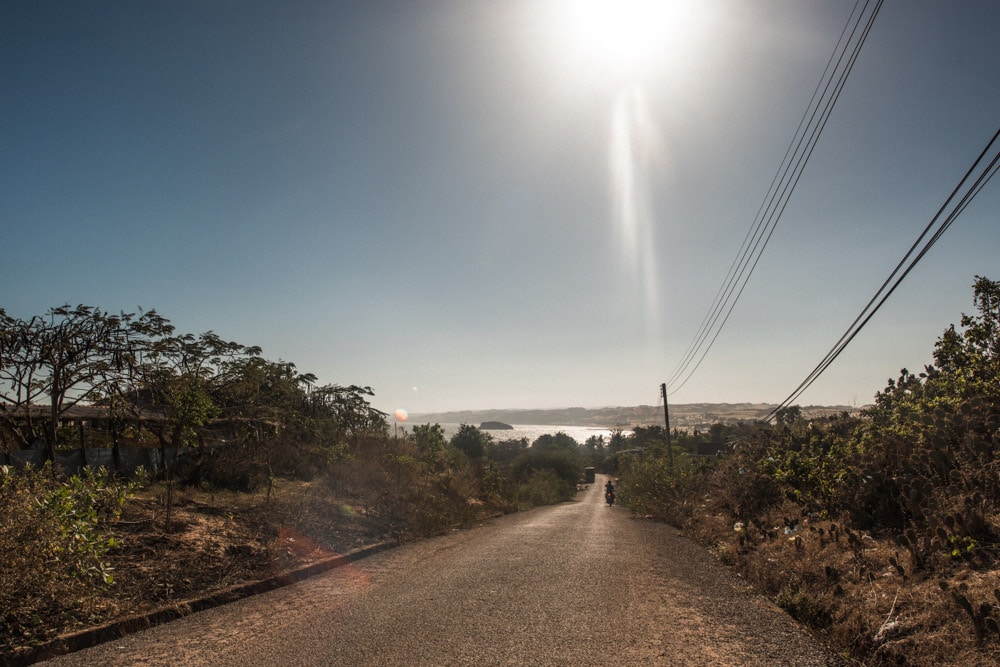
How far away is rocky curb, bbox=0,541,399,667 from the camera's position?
488 cm

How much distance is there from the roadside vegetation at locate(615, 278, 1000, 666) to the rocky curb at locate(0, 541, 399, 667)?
282 inches

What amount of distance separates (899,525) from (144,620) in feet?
34.0

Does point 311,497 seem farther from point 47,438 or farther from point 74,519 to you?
point 74,519

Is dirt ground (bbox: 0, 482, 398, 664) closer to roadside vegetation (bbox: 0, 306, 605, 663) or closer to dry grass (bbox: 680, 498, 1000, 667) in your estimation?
roadside vegetation (bbox: 0, 306, 605, 663)

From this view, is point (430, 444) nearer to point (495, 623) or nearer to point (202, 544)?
point (202, 544)

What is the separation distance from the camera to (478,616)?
5.92 meters

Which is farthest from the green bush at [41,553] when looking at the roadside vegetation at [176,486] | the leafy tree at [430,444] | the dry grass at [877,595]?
the leafy tree at [430,444]

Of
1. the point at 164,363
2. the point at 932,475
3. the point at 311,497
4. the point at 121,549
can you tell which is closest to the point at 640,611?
the point at 932,475

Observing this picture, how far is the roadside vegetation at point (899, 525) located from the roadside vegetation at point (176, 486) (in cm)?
784

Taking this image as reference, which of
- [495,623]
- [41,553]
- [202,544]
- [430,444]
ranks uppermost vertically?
[41,553]

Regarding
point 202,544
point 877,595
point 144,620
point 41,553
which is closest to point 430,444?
point 202,544

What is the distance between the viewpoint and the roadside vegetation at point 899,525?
4.90 metres

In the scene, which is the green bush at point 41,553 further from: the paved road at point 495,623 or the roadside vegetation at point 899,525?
the roadside vegetation at point 899,525

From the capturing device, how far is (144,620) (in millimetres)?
5844
